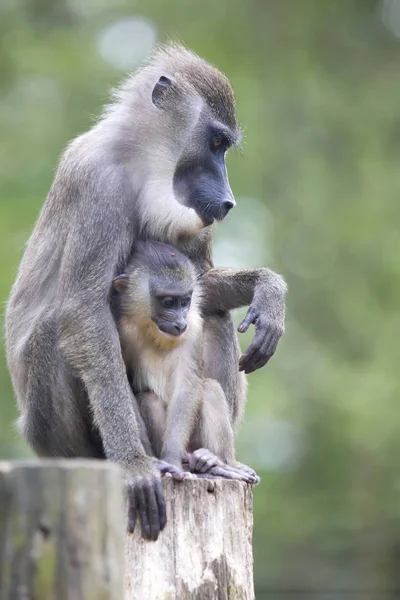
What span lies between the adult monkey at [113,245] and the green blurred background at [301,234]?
27.8ft

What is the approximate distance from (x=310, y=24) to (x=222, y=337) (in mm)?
15036

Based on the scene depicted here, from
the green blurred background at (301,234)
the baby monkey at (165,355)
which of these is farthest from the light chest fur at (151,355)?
the green blurred background at (301,234)

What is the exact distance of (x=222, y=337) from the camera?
7.89 m

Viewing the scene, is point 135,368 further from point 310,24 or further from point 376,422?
point 310,24

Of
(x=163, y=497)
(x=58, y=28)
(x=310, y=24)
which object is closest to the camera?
(x=163, y=497)

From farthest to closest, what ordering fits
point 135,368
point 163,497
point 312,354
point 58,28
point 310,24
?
point 310,24 < point 58,28 < point 312,354 < point 135,368 < point 163,497

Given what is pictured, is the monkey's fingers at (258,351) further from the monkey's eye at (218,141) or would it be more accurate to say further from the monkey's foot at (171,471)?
the monkey's eye at (218,141)

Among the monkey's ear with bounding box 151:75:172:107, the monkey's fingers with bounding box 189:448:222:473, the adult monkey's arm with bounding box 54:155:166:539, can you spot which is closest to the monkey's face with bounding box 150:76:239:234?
the monkey's ear with bounding box 151:75:172:107

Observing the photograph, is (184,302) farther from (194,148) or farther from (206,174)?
(194,148)

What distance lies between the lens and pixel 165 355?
741 cm

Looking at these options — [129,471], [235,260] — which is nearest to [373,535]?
[235,260]

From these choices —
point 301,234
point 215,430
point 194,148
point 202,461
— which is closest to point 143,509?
point 202,461

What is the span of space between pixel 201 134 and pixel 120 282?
1.12m

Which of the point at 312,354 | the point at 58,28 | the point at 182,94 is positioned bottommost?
the point at 182,94
